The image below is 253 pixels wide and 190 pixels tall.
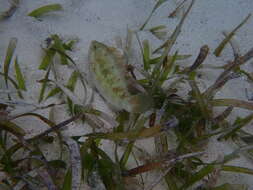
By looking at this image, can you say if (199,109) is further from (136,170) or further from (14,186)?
(14,186)

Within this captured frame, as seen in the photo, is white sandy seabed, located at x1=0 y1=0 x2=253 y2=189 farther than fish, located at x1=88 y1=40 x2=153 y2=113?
Yes

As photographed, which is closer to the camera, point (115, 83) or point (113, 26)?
point (115, 83)

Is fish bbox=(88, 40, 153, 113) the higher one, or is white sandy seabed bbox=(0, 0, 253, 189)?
white sandy seabed bbox=(0, 0, 253, 189)

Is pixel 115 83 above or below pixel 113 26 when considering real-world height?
below

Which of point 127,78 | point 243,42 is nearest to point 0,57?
point 127,78
